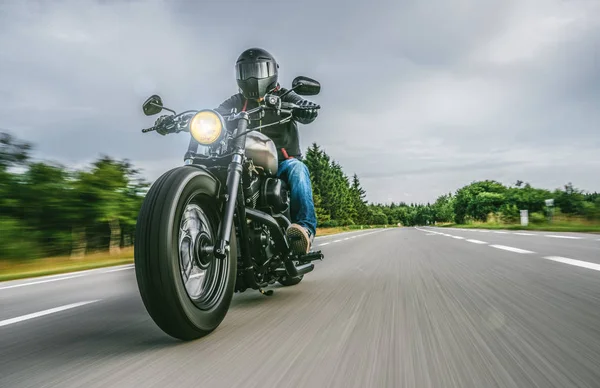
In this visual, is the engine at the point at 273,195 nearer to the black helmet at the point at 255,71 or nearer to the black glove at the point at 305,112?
the black glove at the point at 305,112

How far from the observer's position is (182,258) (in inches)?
91.8

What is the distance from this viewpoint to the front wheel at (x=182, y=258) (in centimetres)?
195

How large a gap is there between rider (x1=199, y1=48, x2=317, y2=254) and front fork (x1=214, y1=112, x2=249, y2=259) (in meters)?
0.52

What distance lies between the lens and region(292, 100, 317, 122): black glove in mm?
A: 3209

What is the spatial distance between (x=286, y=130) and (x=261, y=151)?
0.85 m

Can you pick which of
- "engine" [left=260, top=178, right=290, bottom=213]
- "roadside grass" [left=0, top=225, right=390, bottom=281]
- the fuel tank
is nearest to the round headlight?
the fuel tank

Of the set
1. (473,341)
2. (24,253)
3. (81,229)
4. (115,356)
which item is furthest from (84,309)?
(81,229)

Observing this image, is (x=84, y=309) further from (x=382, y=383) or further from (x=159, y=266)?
(x=382, y=383)

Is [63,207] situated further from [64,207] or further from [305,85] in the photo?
[305,85]

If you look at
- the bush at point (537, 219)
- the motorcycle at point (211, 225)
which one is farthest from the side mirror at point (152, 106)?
the bush at point (537, 219)

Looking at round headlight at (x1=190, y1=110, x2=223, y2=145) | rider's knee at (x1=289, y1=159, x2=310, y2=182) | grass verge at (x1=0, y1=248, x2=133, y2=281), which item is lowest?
grass verge at (x1=0, y1=248, x2=133, y2=281)

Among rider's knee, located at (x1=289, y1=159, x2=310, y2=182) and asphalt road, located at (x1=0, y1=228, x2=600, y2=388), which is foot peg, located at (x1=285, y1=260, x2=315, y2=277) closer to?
asphalt road, located at (x1=0, y1=228, x2=600, y2=388)

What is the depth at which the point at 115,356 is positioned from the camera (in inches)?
75.9

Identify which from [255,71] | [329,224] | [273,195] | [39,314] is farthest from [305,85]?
[329,224]
